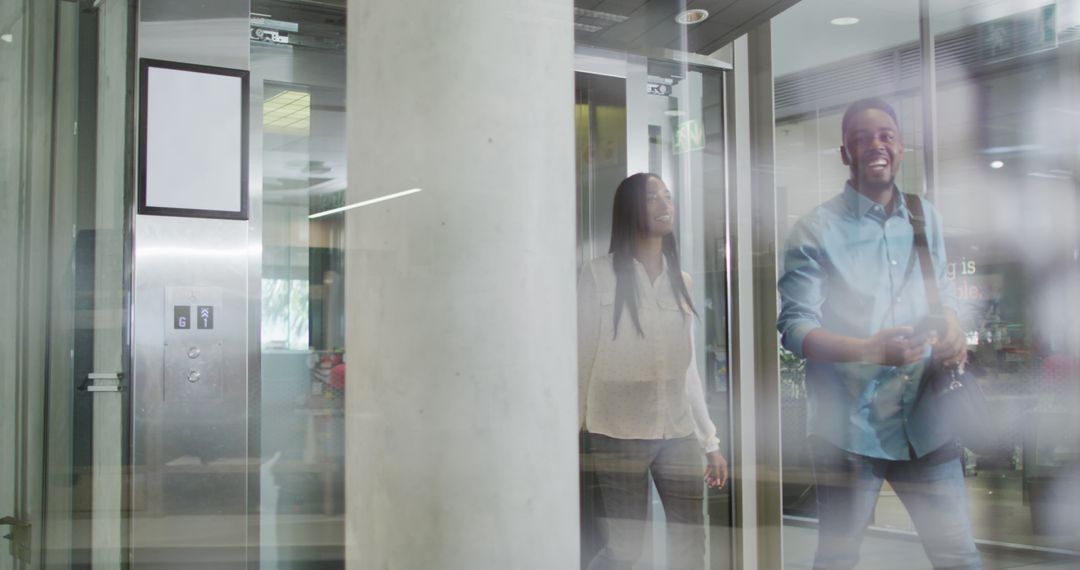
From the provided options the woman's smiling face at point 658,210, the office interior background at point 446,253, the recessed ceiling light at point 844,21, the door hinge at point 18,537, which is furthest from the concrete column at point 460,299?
the recessed ceiling light at point 844,21

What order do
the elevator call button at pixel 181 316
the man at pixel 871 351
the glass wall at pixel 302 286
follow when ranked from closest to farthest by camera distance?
the glass wall at pixel 302 286 < the elevator call button at pixel 181 316 < the man at pixel 871 351

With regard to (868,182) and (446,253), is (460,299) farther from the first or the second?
(868,182)

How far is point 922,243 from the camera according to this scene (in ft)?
9.42

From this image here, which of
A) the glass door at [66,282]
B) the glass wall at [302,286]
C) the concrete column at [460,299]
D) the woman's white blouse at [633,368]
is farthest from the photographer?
the woman's white blouse at [633,368]

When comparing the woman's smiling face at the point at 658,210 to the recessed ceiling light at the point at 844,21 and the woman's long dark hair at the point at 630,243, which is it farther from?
the recessed ceiling light at the point at 844,21

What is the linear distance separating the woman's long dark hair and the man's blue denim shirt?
394 millimetres

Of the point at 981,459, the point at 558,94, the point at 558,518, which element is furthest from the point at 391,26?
the point at 981,459

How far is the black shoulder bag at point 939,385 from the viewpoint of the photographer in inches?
113

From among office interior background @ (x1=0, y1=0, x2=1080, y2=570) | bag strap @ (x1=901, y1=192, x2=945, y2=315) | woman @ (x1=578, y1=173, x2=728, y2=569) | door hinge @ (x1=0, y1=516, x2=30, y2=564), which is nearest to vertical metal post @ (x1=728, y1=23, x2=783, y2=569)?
office interior background @ (x1=0, y1=0, x2=1080, y2=570)

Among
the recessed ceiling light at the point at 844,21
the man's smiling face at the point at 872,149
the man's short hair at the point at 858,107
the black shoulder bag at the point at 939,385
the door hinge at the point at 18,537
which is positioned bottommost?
the door hinge at the point at 18,537

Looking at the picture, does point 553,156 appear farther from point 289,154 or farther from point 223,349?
point 223,349

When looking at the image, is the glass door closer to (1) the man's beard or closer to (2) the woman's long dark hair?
(2) the woman's long dark hair

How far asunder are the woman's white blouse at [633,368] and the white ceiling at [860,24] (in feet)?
3.12

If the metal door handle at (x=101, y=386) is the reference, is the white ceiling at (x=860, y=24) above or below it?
above
